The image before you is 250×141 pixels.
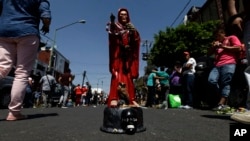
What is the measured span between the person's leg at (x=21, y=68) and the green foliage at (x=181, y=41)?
22.7 meters

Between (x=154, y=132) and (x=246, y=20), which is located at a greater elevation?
(x=246, y=20)

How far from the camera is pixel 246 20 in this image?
112 inches

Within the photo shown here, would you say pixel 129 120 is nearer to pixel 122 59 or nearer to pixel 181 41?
pixel 122 59

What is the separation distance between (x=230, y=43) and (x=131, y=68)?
103 inches

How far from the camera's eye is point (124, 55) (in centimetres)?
308

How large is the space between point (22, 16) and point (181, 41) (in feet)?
76.8

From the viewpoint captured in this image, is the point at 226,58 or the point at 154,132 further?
the point at 226,58

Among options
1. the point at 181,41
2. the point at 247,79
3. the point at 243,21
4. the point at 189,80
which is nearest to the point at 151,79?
the point at 189,80

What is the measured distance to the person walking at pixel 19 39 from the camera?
133 inches

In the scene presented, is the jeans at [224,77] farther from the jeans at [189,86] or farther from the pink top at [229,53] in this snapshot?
the jeans at [189,86]

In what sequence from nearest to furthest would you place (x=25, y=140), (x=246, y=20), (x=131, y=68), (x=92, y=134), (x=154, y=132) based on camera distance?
(x=25, y=140), (x=92, y=134), (x=154, y=132), (x=246, y=20), (x=131, y=68)

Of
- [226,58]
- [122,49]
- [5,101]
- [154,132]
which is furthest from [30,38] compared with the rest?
[5,101]

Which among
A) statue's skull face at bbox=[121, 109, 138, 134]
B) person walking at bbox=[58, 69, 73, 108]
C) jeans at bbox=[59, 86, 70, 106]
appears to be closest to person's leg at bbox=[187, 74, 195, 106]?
statue's skull face at bbox=[121, 109, 138, 134]

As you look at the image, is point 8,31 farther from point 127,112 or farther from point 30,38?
point 127,112
